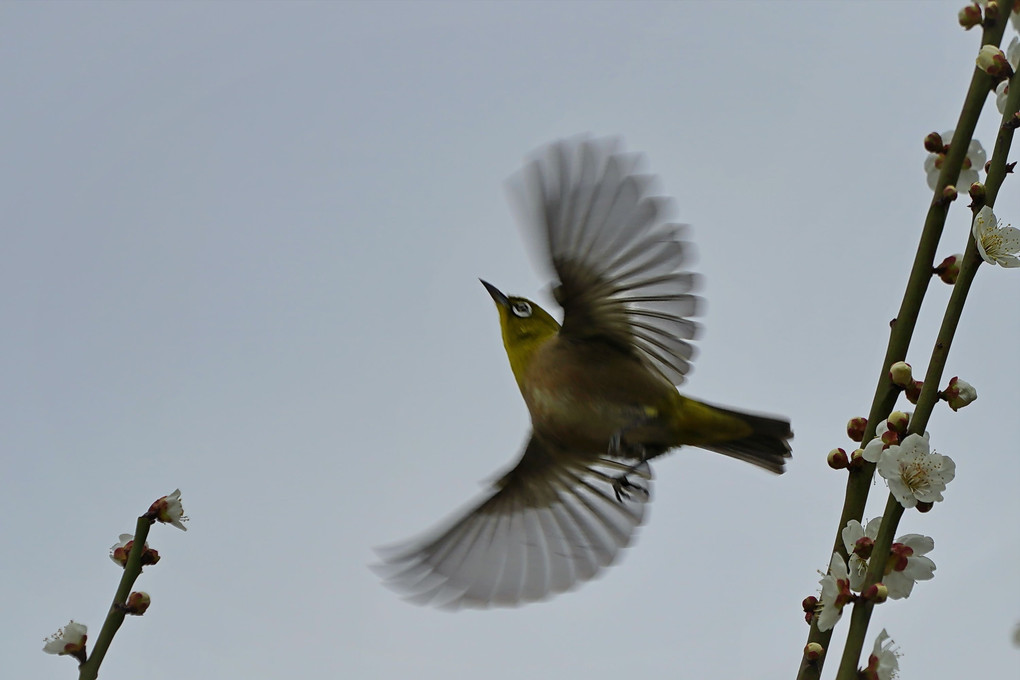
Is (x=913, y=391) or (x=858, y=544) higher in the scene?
(x=913, y=391)

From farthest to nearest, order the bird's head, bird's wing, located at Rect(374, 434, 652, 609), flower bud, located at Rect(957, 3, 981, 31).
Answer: the bird's head
bird's wing, located at Rect(374, 434, 652, 609)
flower bud, located at Rect(957, 3, 981, 31)

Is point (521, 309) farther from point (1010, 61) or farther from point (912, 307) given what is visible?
point (912, 307)

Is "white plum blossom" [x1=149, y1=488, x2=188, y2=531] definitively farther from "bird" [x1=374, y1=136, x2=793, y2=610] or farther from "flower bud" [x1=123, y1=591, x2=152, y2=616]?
"bird" [x1=374, y1=136, x2=793, y2=610]

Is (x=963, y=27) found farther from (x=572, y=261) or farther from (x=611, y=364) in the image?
(x=611, y=364)

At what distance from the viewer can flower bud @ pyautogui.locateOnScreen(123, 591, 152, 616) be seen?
2062mm

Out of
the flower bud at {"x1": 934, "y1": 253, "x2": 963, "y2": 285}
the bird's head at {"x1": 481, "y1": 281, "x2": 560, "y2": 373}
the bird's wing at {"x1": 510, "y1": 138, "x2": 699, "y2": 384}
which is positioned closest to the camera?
the flower bud at {"x1": 934, "y1": 253, "x2": 963, "y2": 285}

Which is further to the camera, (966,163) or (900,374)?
(966,163)

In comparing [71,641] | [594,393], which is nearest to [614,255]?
[594,393]

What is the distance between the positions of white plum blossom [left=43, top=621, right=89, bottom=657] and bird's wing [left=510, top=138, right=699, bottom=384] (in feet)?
6.10

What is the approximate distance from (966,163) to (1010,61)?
22 cm

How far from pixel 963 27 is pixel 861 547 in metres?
1.17

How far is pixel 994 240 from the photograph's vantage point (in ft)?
6.52

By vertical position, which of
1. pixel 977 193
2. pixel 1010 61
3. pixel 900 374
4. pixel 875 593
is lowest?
pixel 875 593

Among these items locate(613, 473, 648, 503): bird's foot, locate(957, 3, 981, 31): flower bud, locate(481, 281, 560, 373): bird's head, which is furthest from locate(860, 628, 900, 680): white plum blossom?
locate(481, 281, 560, 373): bird's head
